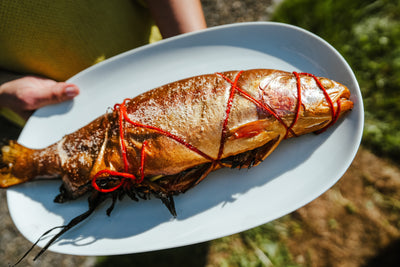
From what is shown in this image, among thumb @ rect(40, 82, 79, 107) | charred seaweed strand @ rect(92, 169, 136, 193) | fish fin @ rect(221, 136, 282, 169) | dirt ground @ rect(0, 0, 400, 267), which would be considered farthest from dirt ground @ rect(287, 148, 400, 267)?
thumb @ rect(40, 82, 79, 107)

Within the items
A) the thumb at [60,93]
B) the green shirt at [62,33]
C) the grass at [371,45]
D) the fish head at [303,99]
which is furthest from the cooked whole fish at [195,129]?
the grass at [371,45]

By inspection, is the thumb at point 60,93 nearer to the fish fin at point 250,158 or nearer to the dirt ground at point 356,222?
the fish fin at point 250,158

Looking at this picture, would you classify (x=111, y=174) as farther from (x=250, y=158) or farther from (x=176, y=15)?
(x=176, y=15)

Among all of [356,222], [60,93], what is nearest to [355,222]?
[356,222]

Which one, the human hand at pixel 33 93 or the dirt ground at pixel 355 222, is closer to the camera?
the human hand at pixel 33 93

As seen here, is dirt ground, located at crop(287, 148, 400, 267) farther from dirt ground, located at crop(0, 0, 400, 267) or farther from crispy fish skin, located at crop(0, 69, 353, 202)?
crispy fish skin, located at crop(0, 69, 353, 202)
